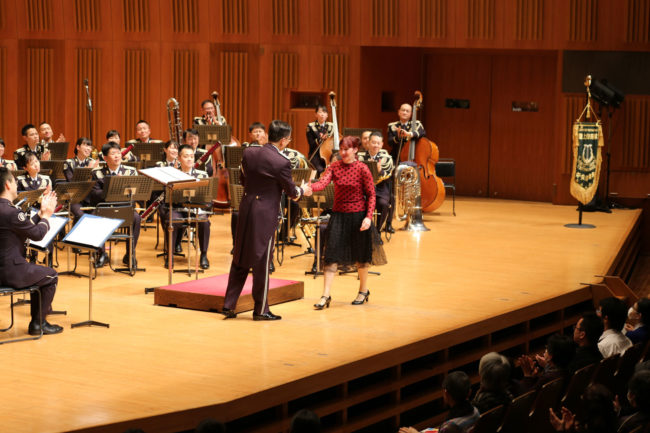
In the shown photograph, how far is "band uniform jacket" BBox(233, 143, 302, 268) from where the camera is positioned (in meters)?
6.23

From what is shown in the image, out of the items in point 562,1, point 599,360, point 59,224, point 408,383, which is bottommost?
point 408,383

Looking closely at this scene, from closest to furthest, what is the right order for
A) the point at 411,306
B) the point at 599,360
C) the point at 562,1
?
the point at 599,360, the point at 411,306, the point at 562,1

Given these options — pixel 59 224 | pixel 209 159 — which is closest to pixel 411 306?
A: pixel 59 224

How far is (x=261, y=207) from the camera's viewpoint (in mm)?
6242

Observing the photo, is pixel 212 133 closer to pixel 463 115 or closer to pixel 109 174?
pixel 109 174

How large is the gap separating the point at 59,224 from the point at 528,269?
4332 mm

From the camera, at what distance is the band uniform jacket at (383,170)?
934 centimetres

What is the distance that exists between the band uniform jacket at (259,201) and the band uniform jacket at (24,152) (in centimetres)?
394

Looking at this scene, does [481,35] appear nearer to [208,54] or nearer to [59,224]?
[208,54]

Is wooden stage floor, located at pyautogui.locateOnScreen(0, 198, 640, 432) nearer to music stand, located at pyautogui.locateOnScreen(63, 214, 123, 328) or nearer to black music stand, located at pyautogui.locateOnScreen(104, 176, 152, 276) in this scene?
black music stand, located at pyautogui.locateOnScreen(104, 176, 152, 276)

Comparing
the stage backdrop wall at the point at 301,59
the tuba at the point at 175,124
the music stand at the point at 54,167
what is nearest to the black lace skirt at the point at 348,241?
the music stand at the point at 54,167

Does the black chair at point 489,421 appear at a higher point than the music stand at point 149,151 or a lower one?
lower

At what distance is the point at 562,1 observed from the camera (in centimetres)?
1271

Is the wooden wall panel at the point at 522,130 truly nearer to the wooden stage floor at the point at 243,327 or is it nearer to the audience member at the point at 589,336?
the wooden stage floor at the point at 243,327
